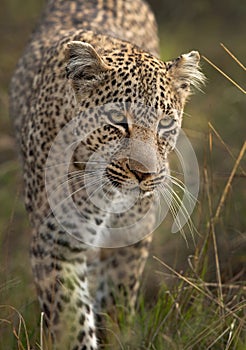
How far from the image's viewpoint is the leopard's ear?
572 cm

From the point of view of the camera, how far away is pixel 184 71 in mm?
5930

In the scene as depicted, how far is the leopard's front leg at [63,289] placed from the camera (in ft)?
20.1

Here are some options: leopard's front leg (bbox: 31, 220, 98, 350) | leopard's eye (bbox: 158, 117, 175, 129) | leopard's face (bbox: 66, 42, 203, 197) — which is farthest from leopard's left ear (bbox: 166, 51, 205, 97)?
leopard's front leg (bbox: 31, 220, 98, 350)

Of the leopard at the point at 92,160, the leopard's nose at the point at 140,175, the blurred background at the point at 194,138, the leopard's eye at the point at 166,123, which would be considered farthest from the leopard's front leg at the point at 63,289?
the leopard's eye at the point at 166,123

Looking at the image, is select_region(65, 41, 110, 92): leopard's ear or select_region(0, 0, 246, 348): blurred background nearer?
select_region(65, 41, 110, 92): leopard's ear

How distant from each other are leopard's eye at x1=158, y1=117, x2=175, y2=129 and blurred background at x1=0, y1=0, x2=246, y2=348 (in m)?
0.33

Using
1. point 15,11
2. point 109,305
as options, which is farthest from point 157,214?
point 15,11

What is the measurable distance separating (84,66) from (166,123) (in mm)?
591

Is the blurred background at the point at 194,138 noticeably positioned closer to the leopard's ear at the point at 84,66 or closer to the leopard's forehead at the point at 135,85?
the leopard's forehead at the point at 135,85

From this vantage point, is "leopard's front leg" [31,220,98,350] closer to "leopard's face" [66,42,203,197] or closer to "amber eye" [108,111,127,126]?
"leopard's face" [66,42,203,197]

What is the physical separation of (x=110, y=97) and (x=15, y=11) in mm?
6933

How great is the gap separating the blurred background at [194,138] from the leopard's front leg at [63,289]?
0.16 meters

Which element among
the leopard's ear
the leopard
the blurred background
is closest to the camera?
the leopard

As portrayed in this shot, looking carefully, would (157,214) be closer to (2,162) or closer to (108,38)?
(108,38)
